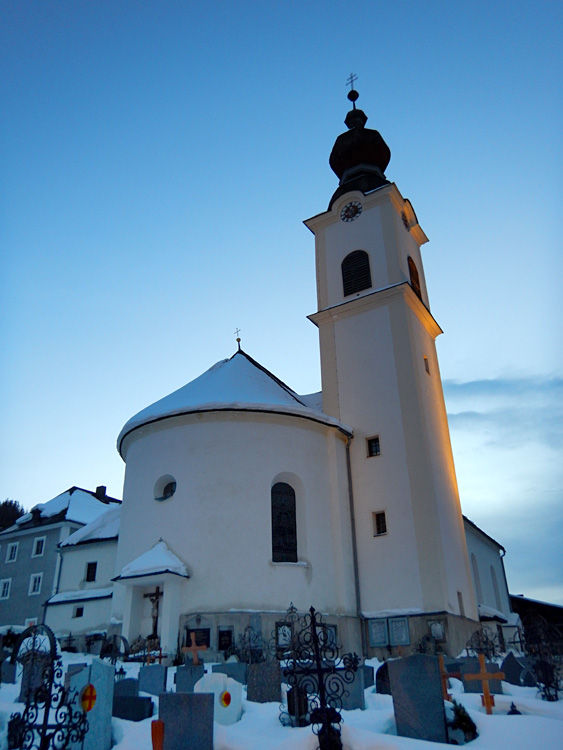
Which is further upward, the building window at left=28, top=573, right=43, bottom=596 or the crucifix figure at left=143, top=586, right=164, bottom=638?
the building window at left=28, top=573, right=43, bottom=596

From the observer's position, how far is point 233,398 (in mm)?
19578

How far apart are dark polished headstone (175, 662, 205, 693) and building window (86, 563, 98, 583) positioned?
53.8ft

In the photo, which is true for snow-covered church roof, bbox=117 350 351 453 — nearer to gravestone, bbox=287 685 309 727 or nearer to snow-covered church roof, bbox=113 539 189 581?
snow-covered church roof, bbox=113 539 189 581

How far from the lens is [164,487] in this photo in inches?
762

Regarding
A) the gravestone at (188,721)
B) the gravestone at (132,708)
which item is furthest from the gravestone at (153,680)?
the gravestone at (188,721)

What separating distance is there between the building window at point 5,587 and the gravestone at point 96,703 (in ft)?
91.6

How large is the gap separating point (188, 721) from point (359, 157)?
25645 mm

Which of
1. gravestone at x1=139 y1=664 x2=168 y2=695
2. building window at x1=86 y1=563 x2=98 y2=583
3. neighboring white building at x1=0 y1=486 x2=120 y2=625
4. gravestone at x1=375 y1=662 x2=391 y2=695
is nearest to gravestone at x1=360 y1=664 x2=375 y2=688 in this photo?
gravestone at x1=375 y1=662 x2=391 y2=695

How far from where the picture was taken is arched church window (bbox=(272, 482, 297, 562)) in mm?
18391

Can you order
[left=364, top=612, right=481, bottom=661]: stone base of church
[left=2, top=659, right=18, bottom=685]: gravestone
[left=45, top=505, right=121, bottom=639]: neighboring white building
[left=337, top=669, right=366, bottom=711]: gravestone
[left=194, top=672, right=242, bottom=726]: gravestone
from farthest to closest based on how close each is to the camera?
[left=45, top=505, right=121, bottom=639]: neighboring white building
[left=364, top=612, right=481, bottom=661]: stone base of church
[left=2, top=659, right=18, bottom=685]: gravestone
[left=337, top=669, right=366, bottom=711]: gravestone
[left=194, top=672, right=242, bottom=726]: gravestone

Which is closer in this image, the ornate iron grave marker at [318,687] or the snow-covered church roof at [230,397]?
the ornate iron grave marker at [318,687]

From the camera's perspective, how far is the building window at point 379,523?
19.8 meters

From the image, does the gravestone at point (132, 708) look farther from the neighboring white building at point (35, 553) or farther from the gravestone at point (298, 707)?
the neighboring white building at point (35, 553)

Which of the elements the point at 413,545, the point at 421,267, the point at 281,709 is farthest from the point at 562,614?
the point at 281,709
